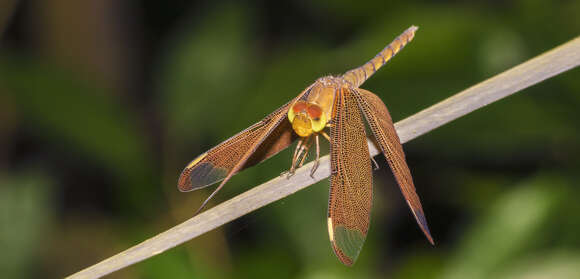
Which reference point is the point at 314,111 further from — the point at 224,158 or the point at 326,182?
the point at 326,182

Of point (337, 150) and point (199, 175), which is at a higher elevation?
point (199, 175)

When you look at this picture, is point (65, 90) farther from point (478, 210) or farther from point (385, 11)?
point (478, 210)

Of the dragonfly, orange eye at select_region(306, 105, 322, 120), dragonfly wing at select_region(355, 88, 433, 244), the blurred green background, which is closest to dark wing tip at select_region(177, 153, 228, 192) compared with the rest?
the dragonfly

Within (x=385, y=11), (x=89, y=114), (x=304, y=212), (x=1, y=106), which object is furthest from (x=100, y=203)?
(x=385, y=11)

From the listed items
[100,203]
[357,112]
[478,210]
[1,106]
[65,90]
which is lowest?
[478,210]

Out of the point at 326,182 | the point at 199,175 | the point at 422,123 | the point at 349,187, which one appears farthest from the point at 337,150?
the point at 326,182

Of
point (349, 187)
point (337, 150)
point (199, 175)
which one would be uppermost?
point (199, 175)
